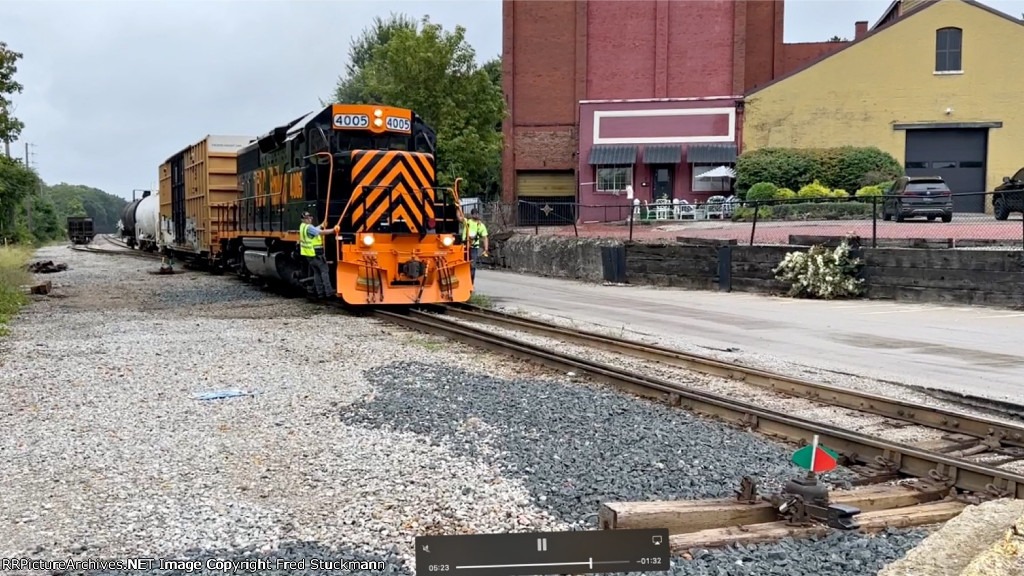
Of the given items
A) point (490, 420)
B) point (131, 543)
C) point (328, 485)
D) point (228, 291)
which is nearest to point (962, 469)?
point (490, 420)

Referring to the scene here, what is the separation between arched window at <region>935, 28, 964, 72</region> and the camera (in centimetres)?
3644

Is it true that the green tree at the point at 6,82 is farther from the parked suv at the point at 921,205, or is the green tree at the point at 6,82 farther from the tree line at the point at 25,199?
the parked suv at the point at 921,205

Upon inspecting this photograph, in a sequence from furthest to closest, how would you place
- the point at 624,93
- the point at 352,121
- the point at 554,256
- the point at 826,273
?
the point at 624,93, the point at 554,256, the point at 826,273, the point at 352,121

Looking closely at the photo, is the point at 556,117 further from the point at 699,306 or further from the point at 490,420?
Answer: the point at 490,420

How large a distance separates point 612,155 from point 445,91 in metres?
10.3

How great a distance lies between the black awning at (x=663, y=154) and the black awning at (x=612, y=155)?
645 millimetres

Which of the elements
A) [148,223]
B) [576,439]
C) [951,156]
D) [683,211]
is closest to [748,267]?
[576,439]

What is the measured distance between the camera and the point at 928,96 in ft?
121

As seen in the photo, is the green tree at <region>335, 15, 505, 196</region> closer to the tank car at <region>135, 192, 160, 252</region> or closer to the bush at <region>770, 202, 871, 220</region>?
the tank car at <region>135, 192, 160, 252</region>

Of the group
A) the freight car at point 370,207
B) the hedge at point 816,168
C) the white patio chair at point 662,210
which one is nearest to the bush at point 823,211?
the white patio chair at point 662,210

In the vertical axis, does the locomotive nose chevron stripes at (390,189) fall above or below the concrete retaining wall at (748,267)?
above

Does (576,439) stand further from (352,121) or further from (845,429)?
(352,121)

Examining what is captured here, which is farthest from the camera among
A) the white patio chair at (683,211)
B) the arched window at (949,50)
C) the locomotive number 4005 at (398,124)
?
the arched window at (949,50)

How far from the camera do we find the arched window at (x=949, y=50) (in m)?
36.4
